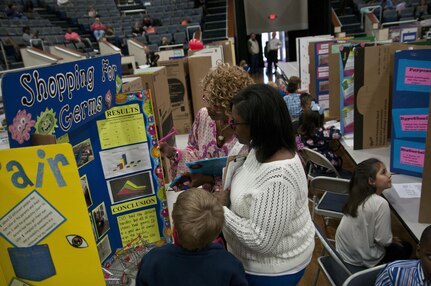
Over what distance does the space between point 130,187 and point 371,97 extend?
68.7 inches

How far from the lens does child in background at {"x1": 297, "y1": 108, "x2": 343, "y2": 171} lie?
3.03 meters

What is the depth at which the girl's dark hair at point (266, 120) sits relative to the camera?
1.07 m

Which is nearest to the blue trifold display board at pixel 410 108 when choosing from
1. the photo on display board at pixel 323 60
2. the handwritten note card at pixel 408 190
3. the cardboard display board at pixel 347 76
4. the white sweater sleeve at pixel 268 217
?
the handwritten note card at pixel 408 190

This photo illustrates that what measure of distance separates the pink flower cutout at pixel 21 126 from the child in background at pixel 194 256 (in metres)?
0.45

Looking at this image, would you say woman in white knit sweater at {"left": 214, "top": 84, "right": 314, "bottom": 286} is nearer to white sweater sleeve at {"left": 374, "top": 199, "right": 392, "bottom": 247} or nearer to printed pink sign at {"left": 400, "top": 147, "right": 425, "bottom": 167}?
white sweater sleeve at {"left": 374, "top": 199, "right": 392, "bottom": 247}

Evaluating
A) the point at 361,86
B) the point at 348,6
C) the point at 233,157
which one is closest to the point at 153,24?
the point at 348,6

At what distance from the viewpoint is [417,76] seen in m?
1.88

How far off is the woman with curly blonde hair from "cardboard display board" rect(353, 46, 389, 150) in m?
1.13

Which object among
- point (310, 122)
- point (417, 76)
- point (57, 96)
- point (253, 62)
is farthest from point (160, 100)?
point (253, 62)

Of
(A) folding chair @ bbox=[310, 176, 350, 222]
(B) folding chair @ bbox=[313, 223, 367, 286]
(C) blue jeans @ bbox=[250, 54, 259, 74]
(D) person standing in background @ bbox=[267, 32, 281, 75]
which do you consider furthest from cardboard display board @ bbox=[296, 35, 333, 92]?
(C) blue jeans @ bbox=[250, 54, 259, 74]

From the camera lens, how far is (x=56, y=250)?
0.86m

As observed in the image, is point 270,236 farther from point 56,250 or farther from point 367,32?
point 367,32

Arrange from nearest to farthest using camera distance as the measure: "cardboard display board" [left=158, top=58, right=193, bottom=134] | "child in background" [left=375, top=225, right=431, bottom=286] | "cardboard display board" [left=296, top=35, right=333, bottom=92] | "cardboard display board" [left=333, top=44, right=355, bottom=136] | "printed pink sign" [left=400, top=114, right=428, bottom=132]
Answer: "child in background" [left=375, top=225, right=431, bottom=286]
"printed pink sign" [left=400, top=114, right=428, bottom=132]
"cardboard display board" [left=333, top=44, right=355, bottom=136]
"cardboard display board" [left=158, top=58, right=193, bottom=134]
"cardboard display board" [left=296, top=35, right=333, bottom=92]

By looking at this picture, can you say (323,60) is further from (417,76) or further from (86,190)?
(86,190)
